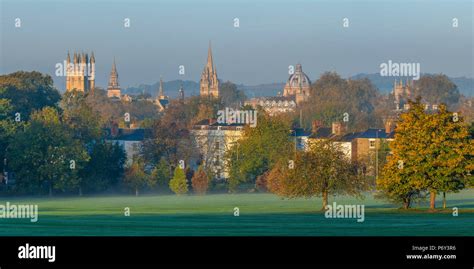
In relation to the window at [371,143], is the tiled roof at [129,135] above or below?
above

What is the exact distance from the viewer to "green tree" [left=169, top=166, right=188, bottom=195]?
112 meters

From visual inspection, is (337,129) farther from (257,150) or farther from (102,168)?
(102,168)

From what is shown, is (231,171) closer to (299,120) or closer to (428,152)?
(428,152)

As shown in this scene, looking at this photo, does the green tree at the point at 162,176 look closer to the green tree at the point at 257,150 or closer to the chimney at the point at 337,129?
the green tree at the point at 257,150

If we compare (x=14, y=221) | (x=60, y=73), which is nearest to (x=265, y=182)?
(x=60, y=73)

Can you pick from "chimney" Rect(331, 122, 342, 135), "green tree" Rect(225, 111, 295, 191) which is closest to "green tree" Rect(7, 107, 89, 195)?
"green tree" Rect(225, 111, 295, 191)

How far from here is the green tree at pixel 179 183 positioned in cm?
11200

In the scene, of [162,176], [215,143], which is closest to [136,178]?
[162,176]

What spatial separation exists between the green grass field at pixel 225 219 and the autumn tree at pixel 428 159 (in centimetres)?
147

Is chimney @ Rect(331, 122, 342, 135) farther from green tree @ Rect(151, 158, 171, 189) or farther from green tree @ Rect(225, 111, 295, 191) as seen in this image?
green tree @ Rect(151, 158, 171, 189)

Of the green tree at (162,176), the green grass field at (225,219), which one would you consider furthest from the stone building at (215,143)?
the green grass field at (225,219)

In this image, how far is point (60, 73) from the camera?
9100 centimetres

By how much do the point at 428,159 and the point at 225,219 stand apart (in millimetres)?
Result: 12884

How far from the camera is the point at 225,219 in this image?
251ft
